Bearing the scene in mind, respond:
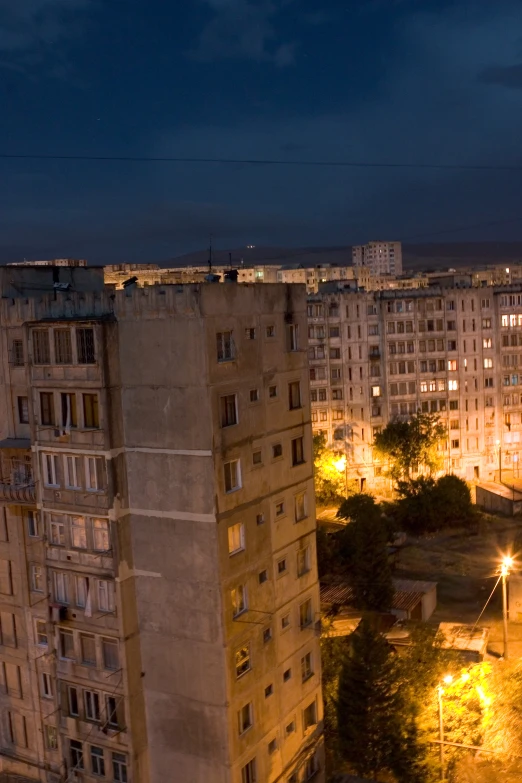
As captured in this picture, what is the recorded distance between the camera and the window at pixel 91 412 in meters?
18.9

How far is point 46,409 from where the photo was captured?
782 inches

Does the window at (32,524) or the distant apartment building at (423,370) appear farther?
the distant apartment building at (423,370)

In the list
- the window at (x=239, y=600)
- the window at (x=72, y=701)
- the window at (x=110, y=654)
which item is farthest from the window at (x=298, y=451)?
the window at (x=72, y=701)

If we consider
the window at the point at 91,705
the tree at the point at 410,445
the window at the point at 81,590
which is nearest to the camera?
the window at the point at 81,590

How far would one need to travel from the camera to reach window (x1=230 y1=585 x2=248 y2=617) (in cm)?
1867

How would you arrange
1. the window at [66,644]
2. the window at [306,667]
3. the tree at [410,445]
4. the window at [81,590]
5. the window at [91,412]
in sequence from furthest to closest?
the tree at [410,445]
the window at [306,667]
the window at [66,644]
the window at [81,590]
the window at [91,412]

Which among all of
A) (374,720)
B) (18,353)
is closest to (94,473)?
(18,353)

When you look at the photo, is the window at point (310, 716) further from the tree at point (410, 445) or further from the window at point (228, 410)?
the tree at point (410, 445)

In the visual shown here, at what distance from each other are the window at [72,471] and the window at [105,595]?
8.08ft

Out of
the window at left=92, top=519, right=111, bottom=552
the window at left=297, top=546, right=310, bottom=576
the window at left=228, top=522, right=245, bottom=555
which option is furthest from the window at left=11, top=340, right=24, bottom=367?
the window at left=297, top=546, right=310, bottom=576

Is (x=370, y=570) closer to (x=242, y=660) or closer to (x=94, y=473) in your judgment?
(x=242, y=660)

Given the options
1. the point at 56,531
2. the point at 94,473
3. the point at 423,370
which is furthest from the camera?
the point at 423,370

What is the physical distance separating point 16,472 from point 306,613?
8.90 metres

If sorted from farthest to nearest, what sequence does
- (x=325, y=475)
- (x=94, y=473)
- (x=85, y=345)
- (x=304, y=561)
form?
(x=325, y=475), (x=304, y=561), (x=94, y=473), (x=85, y=345)
